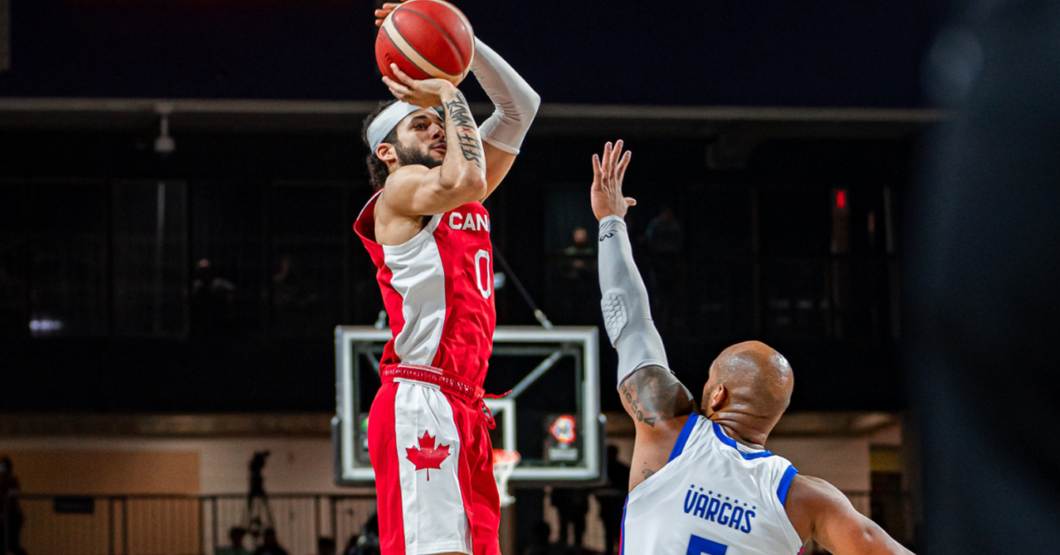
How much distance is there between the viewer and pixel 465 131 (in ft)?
10.0

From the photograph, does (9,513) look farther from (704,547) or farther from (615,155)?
(704,547)

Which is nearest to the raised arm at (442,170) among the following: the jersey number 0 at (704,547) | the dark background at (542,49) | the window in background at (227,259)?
the jersey number 0 at (704,547)

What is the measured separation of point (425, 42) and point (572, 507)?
10086mm

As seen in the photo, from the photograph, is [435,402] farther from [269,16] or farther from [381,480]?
[269,16]

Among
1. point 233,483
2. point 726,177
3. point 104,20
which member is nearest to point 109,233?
point 104,20

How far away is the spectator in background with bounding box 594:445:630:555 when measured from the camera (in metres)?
11.5

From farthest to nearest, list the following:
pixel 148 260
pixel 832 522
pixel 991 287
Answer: pixel 148 260, pixel 991 287, pixel 832 522

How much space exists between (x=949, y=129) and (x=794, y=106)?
187 centimetres

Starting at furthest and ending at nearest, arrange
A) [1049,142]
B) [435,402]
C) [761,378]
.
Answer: [1049,142] → [435,402] → [761,378]

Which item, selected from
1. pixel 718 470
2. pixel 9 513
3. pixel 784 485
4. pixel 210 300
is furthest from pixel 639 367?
pixel 9 513

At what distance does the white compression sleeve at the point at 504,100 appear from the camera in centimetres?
343

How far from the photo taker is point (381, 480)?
3107mm

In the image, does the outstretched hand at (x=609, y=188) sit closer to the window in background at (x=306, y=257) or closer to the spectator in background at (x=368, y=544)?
the spectator in background at (x=368, y=544)

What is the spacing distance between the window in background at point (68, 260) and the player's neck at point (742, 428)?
10.6m
